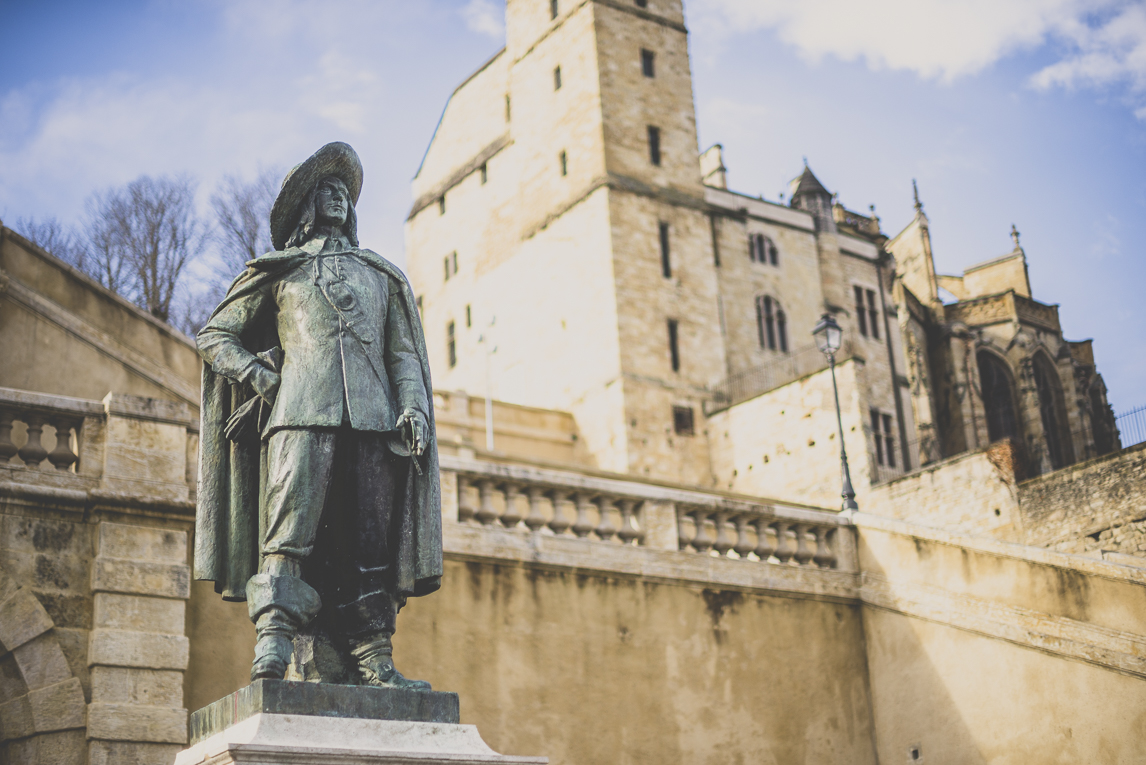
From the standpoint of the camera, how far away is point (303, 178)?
5828mm

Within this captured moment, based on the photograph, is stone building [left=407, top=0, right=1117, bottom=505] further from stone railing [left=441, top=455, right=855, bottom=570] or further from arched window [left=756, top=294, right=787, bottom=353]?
stone railing [left=441, top=455, right=855, bottom=570]

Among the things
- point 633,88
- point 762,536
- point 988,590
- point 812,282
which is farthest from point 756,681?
point 812,282

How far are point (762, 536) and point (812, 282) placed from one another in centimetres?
3034

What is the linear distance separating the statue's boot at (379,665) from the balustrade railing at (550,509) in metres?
6.90

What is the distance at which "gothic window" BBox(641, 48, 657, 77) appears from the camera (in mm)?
39250

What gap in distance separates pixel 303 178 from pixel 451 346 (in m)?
36.7

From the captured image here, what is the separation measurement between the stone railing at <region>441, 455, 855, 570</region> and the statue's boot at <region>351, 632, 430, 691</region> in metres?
6.53

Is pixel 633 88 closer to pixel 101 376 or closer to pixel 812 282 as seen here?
pixel 812 282

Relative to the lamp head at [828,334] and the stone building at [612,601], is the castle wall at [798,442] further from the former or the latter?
the lamp head at [828,334]

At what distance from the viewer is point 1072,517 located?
22.2 m

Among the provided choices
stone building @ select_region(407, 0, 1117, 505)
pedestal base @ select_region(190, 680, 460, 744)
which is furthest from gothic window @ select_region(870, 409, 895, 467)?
pedestal base @ select_region(190, 680, 460, 744)

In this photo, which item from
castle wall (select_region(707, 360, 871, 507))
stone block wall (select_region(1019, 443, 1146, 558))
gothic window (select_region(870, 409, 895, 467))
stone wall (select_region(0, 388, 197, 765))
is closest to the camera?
stone wall (select_region(0, 388, 197, 765))

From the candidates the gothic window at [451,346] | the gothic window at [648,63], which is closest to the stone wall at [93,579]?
the gothic window at [648,63]

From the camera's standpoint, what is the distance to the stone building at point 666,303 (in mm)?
34688
